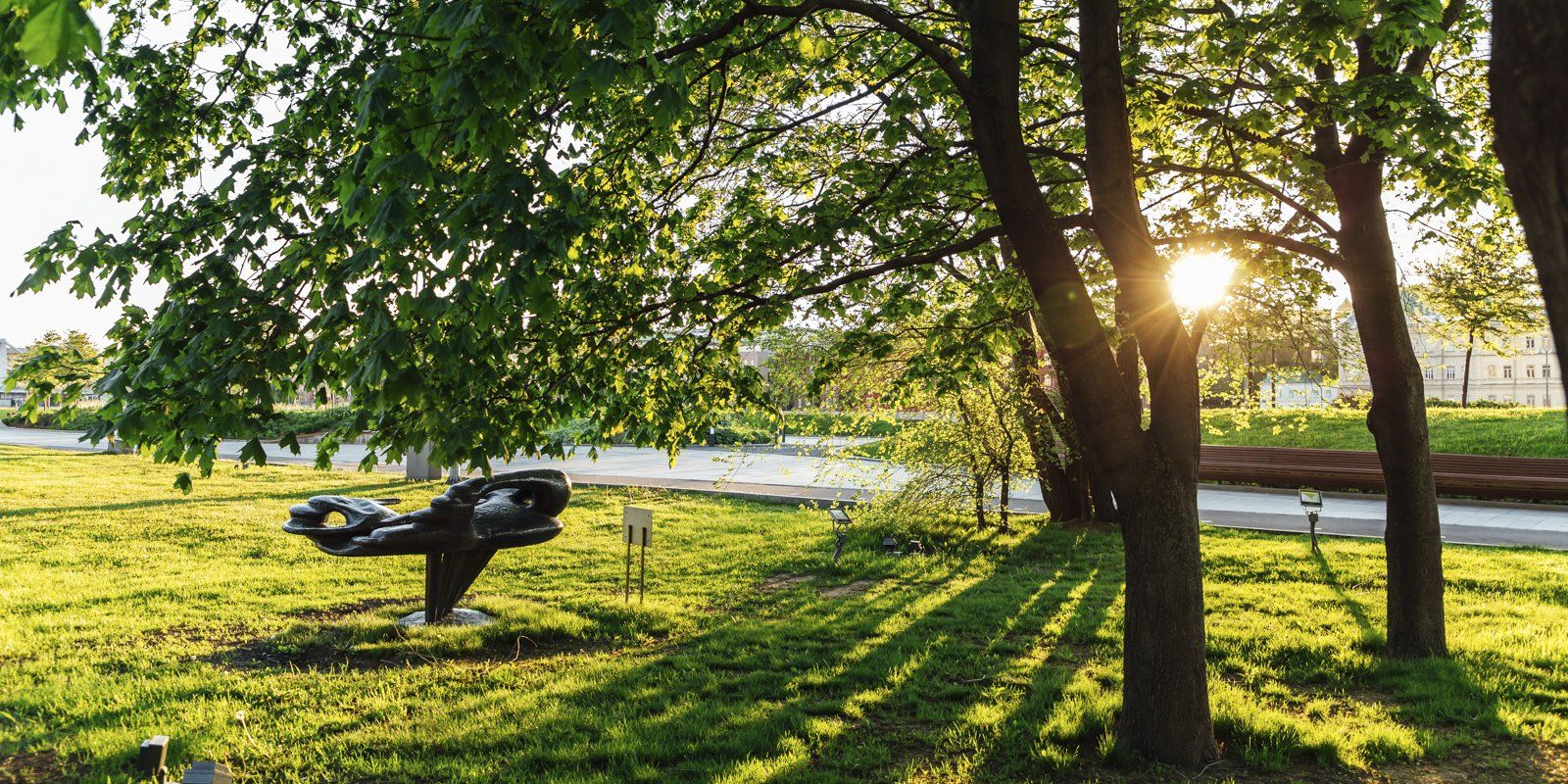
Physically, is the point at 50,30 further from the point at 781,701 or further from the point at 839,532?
the point at 839,532

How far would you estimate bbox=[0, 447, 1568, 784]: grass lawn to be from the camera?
516cm

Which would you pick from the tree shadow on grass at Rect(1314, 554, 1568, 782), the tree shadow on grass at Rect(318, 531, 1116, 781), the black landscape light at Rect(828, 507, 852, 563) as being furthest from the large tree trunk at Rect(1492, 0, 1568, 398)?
the black landscape light at Rect(828, 507, 852, 563)

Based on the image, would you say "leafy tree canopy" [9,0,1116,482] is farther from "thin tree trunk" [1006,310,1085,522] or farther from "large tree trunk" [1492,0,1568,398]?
"thin tree trunk" [1006,310,1085,522]

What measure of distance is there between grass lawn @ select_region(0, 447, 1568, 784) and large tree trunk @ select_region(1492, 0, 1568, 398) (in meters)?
3.67

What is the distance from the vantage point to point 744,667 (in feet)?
23.5

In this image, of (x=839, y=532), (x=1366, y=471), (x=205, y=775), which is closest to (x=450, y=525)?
(x=205, y=775)

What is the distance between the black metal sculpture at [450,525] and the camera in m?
7.81

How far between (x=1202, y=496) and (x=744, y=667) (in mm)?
14068

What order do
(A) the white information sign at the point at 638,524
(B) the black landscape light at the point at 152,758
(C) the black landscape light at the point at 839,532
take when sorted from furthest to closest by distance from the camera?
1. (C) the black landscape light at the point at 839,532
2. (A) the white information sign at the point at 638,524
3. (B) the black landscape light at the point at 152,758

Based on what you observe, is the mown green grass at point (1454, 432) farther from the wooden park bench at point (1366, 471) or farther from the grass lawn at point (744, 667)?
the grass lawn at point (744, 667)

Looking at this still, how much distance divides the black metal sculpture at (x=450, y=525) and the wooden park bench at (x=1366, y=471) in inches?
427

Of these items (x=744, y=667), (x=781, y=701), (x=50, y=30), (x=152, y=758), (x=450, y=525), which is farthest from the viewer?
(x=450, y=525)

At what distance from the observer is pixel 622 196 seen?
618 cm

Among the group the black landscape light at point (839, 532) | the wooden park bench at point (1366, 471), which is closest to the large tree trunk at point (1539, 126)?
the black landscape light at point (839, 532)
